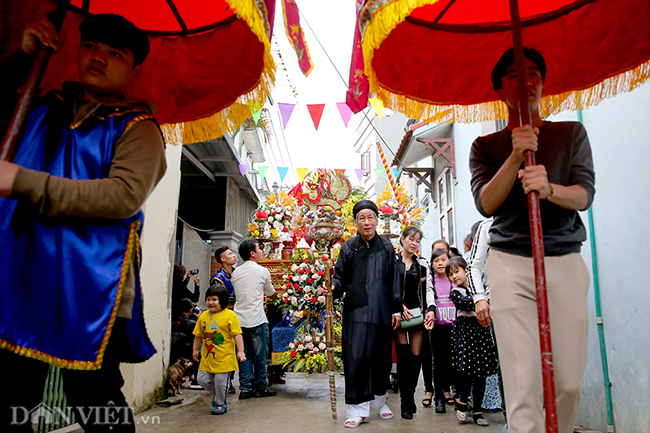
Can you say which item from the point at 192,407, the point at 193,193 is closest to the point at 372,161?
the point at 193,193

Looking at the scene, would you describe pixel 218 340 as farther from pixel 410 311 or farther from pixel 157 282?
pixel 410 311

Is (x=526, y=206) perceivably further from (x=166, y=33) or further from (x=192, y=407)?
(x=192, y=407)

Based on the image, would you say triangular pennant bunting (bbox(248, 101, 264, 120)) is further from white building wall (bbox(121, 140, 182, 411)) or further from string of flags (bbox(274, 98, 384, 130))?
string of flags (bbox(274, 98, 384, 130))

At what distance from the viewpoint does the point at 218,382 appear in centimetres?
518

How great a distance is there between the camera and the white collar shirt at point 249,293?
6.18 meters

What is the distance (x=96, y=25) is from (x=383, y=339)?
3.91 metres

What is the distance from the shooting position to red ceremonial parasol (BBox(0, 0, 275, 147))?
2604 millimetres

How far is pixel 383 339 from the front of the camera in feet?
15.8

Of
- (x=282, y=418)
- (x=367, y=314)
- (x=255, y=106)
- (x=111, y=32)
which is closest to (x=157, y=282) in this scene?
(x=282, y=418)

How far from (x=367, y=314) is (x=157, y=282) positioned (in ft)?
8.15

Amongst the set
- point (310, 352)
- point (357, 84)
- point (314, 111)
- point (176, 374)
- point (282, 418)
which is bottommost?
point (282, 418)

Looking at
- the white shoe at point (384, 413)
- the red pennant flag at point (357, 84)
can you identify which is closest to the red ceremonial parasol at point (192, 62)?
the red pennant flag at point (357, 84)

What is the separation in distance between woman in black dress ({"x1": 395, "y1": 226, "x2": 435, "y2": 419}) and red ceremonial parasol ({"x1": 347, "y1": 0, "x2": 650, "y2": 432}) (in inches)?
90.7

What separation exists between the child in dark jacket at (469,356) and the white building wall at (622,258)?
0.88m
